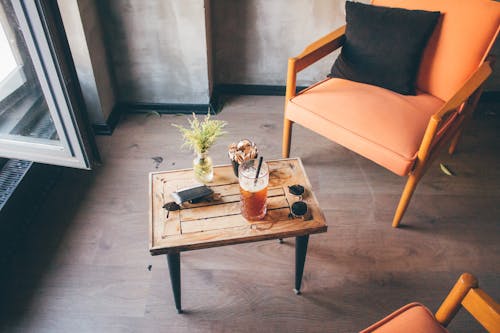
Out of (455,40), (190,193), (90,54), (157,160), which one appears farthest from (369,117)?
(90,54)

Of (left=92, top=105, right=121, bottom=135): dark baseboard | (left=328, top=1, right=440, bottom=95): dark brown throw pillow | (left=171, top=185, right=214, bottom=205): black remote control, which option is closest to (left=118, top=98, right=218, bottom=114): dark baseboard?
(left=92, top=105, right=121, bottom=135): dark baseboard

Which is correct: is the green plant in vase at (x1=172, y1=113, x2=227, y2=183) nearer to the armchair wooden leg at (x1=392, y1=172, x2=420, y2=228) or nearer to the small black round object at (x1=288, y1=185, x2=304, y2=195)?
the small black round object at (x1=288, y1=185, x2=304, y2=195)

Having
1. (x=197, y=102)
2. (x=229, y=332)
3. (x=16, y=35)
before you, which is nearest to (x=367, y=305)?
(x=229, y=332)

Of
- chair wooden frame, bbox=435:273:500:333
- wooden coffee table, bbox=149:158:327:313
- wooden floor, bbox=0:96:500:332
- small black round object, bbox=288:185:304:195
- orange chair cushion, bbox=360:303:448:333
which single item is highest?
chair wooden frame, bbox=435:273:500:333

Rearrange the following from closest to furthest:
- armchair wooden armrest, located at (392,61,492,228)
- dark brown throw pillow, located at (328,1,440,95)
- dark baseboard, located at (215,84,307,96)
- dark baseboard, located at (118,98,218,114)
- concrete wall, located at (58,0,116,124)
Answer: armchair wooden armrest, located at (392,61,492,228) → dark brown throw pillow, located at (328,1,440,95) → concrete wall, located at (58,0,116,124) → dark baseboard, located at (118,98,218,114) → dark baseboard, located at (215,84,307,96)

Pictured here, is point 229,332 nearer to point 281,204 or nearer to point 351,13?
point 281,204

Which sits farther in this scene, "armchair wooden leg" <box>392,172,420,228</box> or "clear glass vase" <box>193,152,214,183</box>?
"armchair wooden leg" <box>392,172,420,228</box>

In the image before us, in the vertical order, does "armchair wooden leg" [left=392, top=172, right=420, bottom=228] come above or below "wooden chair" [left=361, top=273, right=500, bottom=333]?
below

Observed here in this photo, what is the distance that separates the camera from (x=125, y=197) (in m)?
2.04

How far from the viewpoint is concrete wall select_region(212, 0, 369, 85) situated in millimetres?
2432

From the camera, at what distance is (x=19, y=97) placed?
2.00 meters

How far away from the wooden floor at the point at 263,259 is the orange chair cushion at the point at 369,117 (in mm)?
386

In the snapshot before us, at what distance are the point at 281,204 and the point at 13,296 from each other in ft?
3.73

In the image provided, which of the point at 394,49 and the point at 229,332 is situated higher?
the point at 394,49
